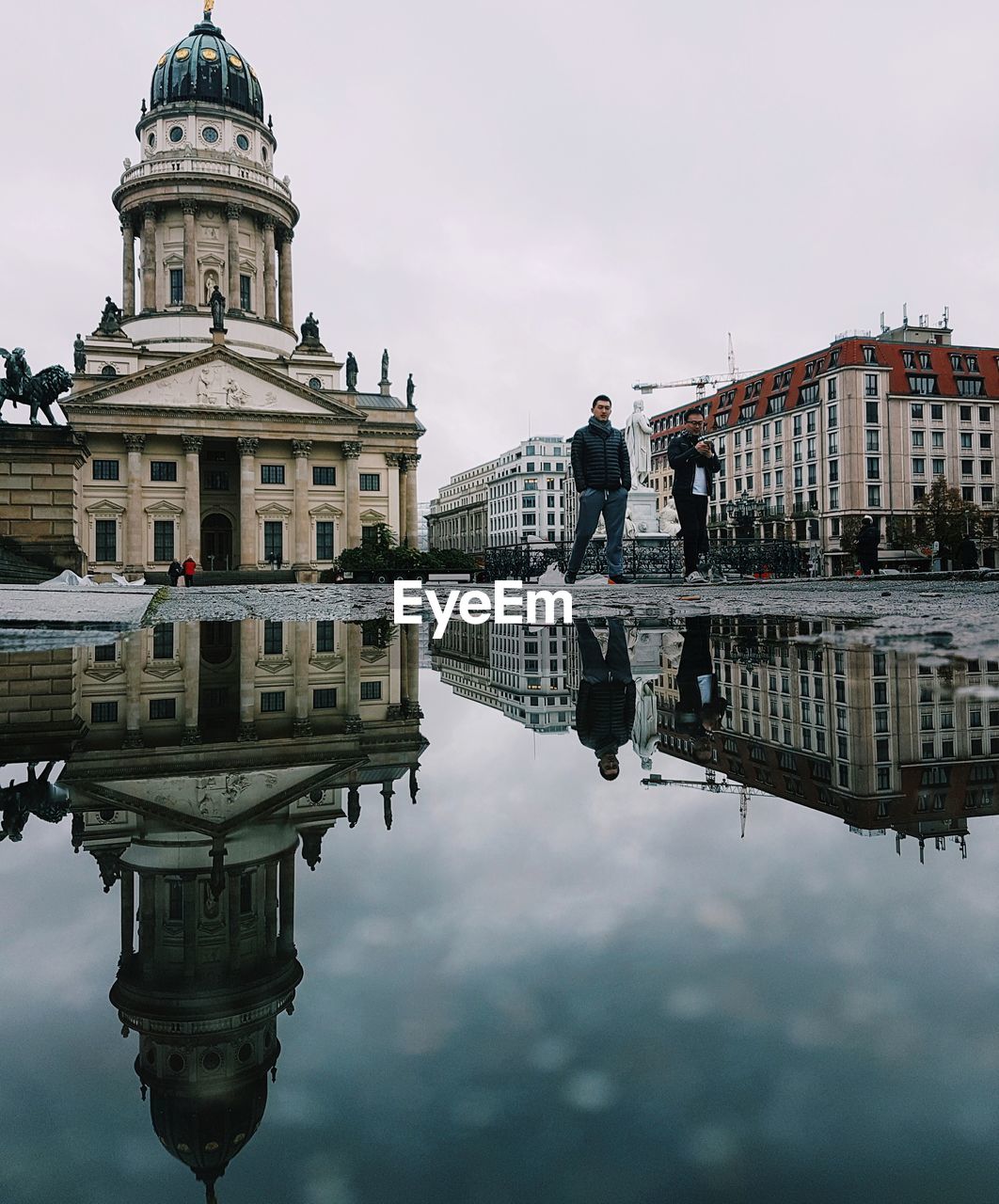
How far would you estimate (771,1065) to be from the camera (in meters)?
0.94

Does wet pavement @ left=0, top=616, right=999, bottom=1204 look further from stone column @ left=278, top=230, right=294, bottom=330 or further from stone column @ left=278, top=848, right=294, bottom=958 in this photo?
stone column @ left=278, top=230, right=294, bottom=330

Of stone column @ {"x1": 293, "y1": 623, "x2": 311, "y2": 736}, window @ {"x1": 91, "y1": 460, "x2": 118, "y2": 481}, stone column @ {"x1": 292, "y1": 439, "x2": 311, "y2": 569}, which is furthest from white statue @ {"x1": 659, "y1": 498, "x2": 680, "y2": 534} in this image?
window @ {"x1": 91, "y1": 460, "x2": 118, "y2": 481}

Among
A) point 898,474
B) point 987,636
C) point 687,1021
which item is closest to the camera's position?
point 687,1021

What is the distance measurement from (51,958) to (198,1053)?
39 cm

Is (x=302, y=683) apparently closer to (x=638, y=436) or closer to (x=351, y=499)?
(x=638, y=436)

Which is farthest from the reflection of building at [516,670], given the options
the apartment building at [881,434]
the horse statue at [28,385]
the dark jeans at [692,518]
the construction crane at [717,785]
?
the apartment building at [881,434]

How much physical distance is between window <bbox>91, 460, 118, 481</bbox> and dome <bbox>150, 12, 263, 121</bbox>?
25.5m

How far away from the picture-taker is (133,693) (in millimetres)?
4160

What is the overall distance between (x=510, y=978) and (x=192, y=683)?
3.79 meters

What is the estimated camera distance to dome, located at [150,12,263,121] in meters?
54.7

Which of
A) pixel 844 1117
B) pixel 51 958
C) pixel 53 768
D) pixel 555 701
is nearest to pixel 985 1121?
pixel 844 1117

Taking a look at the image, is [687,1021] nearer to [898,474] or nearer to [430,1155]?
[430,1155]

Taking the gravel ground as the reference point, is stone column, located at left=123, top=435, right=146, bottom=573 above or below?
above

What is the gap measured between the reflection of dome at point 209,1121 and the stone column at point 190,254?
56703 mm
